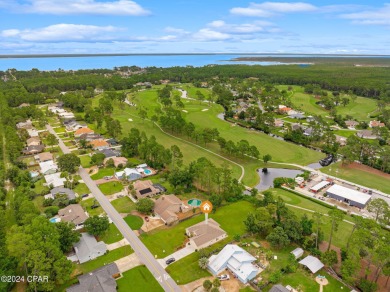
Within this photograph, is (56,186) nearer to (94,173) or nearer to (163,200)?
(94,173)

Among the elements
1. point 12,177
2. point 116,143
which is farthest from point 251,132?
point 12,177

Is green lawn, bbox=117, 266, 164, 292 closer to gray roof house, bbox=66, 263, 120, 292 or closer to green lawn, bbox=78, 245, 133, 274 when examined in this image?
gray roof house, bbox=66, 263, 120, 292

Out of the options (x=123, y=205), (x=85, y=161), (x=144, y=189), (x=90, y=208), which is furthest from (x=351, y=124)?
(x=90, y=208)

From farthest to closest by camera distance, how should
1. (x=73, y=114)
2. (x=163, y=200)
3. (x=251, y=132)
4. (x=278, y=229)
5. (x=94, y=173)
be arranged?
(x=73, y=114)
(x=251, y=132)
(x=94, y=173)
(x=163, y=200)
(x=278, y=229)

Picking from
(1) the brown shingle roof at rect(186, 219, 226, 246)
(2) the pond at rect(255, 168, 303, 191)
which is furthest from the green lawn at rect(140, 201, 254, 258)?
(2) the pond at rect(255, 168, 303, 191)

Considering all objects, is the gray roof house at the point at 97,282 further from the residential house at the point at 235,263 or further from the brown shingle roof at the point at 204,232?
the brown shingle roof at the point at 204,232

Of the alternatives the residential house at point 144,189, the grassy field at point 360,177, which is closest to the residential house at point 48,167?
the residential house at point 144,189
